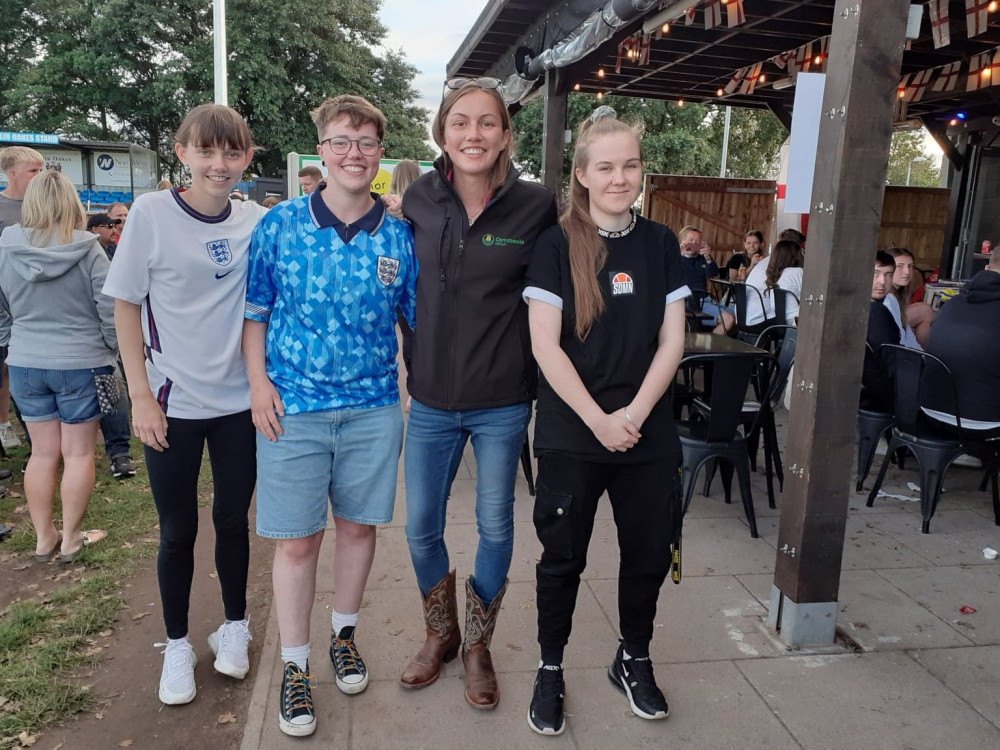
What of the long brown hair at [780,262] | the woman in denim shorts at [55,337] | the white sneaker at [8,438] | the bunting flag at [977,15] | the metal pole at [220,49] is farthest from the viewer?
the metal pole at [220,49]

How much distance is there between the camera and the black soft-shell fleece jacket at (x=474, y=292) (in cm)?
222

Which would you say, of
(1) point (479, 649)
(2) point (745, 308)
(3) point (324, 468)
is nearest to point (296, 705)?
(1) point (479, 649)

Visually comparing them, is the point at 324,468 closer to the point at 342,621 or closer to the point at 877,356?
the point at 342,621

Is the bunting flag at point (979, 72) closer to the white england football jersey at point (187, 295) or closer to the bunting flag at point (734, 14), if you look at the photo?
the bunting flag at point (734, 14)

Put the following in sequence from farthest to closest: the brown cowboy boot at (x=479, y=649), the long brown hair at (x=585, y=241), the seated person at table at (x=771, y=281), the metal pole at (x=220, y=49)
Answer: the metal pole at (x=220, y=49)
the seated person at table at (x=771, y=281)
the brown cowboy boot at (x=479, y=649)
the long brown hair at (x=585, y=241)

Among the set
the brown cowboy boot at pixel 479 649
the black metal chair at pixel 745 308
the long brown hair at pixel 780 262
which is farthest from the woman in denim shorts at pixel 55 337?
the long brown hair at pixel 780 262

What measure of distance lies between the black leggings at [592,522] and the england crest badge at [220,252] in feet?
3.72

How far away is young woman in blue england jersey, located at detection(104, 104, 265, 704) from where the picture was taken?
2248 millimetres

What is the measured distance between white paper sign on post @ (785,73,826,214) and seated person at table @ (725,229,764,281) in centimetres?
784

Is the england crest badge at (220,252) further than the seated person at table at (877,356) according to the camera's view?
No

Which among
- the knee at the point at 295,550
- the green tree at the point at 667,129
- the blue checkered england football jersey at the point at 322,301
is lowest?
the knee at the point at 295,550

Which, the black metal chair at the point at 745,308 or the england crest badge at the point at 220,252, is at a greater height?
the england crest badge at the point at 220,252

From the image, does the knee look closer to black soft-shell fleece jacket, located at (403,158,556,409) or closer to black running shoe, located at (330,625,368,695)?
black running shoe, located at (330,625,368,695)

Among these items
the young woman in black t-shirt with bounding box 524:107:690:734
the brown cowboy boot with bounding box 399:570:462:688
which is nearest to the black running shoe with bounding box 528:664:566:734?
the young woman in black t-shirt with bounding box 524:107:690:734
